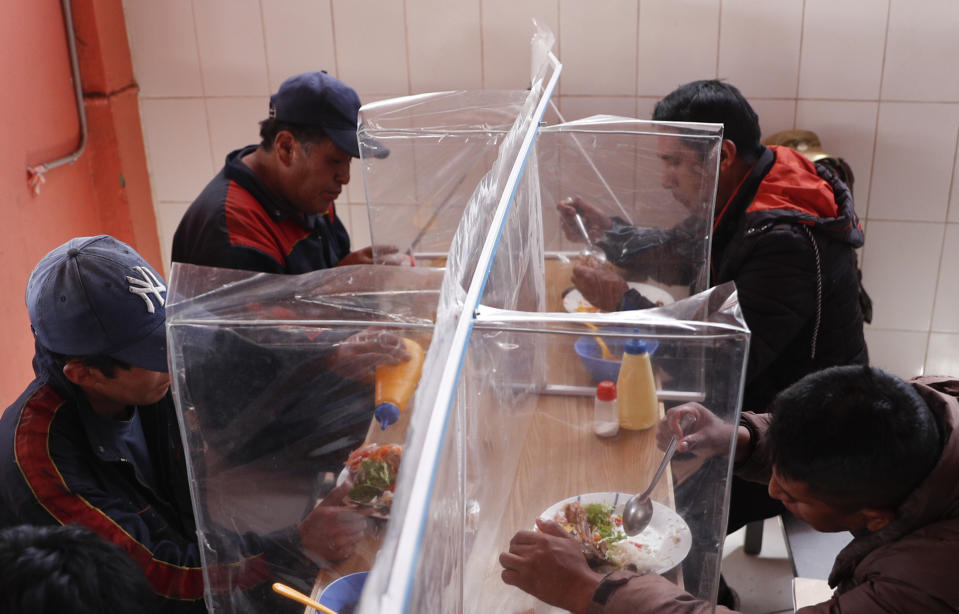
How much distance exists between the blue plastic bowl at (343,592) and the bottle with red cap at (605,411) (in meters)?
0.40

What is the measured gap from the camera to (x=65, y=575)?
904 millimetres

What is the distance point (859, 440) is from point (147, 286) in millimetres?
1045

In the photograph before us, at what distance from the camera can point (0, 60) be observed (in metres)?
2.51

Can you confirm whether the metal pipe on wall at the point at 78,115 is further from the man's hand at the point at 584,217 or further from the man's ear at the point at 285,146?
the man's hand at the point at 584,217

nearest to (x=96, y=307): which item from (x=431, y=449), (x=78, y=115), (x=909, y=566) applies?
(x=431, y=449)

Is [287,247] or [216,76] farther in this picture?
[216,76]

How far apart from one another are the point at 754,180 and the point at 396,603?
1747 millimetres

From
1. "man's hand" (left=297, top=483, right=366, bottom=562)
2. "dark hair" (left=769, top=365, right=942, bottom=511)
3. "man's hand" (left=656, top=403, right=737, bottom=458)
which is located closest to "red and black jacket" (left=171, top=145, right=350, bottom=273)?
"man's hand" (left=297, top=483, right=366, bottom=562)

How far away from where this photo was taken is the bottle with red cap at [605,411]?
115 centimetres

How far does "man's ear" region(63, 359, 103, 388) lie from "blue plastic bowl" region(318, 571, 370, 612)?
18.9 inches

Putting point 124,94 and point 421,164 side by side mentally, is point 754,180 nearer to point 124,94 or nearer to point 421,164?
point 421,164

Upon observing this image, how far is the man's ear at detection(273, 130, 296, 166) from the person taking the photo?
2.03 m

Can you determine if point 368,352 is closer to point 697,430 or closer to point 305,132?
point 697,430

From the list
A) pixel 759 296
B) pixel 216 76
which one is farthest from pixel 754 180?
pixel 216 76
